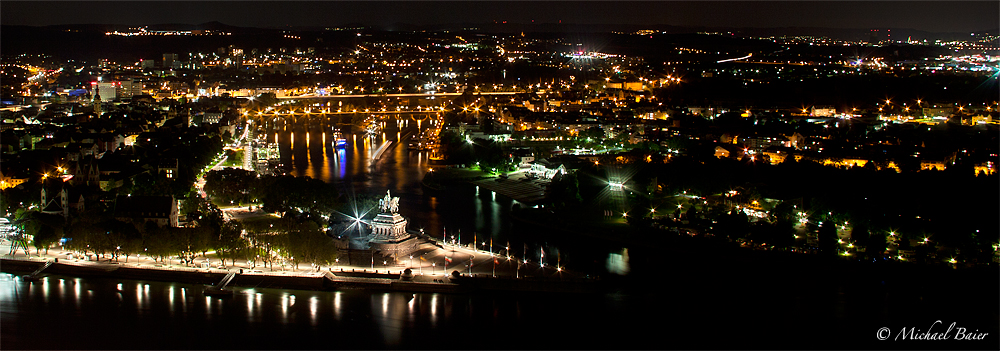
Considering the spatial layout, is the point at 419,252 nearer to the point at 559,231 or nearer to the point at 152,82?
the point at 559,231

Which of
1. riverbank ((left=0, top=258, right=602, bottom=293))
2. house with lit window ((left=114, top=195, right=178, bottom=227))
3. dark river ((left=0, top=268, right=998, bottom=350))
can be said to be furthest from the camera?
house with lit window ((left=114, top=195, right=178, bottom=227))

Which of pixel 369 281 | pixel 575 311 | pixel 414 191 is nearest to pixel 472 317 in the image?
pixel 575 311

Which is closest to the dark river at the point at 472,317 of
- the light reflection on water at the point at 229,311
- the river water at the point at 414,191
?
the light reflection on water at the point at 229,311

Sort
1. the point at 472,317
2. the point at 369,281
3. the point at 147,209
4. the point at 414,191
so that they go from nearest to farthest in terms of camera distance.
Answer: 1. the point at 472,317
2. the point at 369,281
3. the point at 147,209
4. the point at 414,191

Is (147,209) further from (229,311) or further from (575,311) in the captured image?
(575,311)

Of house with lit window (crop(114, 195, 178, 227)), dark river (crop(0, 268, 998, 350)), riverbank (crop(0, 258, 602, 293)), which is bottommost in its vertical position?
dark river (crop(0, 268, 998, 350))

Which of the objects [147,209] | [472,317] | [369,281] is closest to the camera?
[472,317]

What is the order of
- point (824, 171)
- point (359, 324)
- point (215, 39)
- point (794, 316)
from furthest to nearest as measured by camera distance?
point (215, 39), point (824, 171), point (794, 316), point (359, 324)

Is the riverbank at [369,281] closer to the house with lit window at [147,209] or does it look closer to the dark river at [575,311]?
the dark river at [575,311]

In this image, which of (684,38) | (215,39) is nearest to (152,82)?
(215,39)

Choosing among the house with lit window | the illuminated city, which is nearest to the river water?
the illuminated city

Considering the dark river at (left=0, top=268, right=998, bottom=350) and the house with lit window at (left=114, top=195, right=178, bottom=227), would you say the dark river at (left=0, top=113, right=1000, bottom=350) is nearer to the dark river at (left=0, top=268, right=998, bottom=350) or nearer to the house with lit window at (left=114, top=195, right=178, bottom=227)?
the dark river at (left=0, top=268, right=998, bottom=350)
